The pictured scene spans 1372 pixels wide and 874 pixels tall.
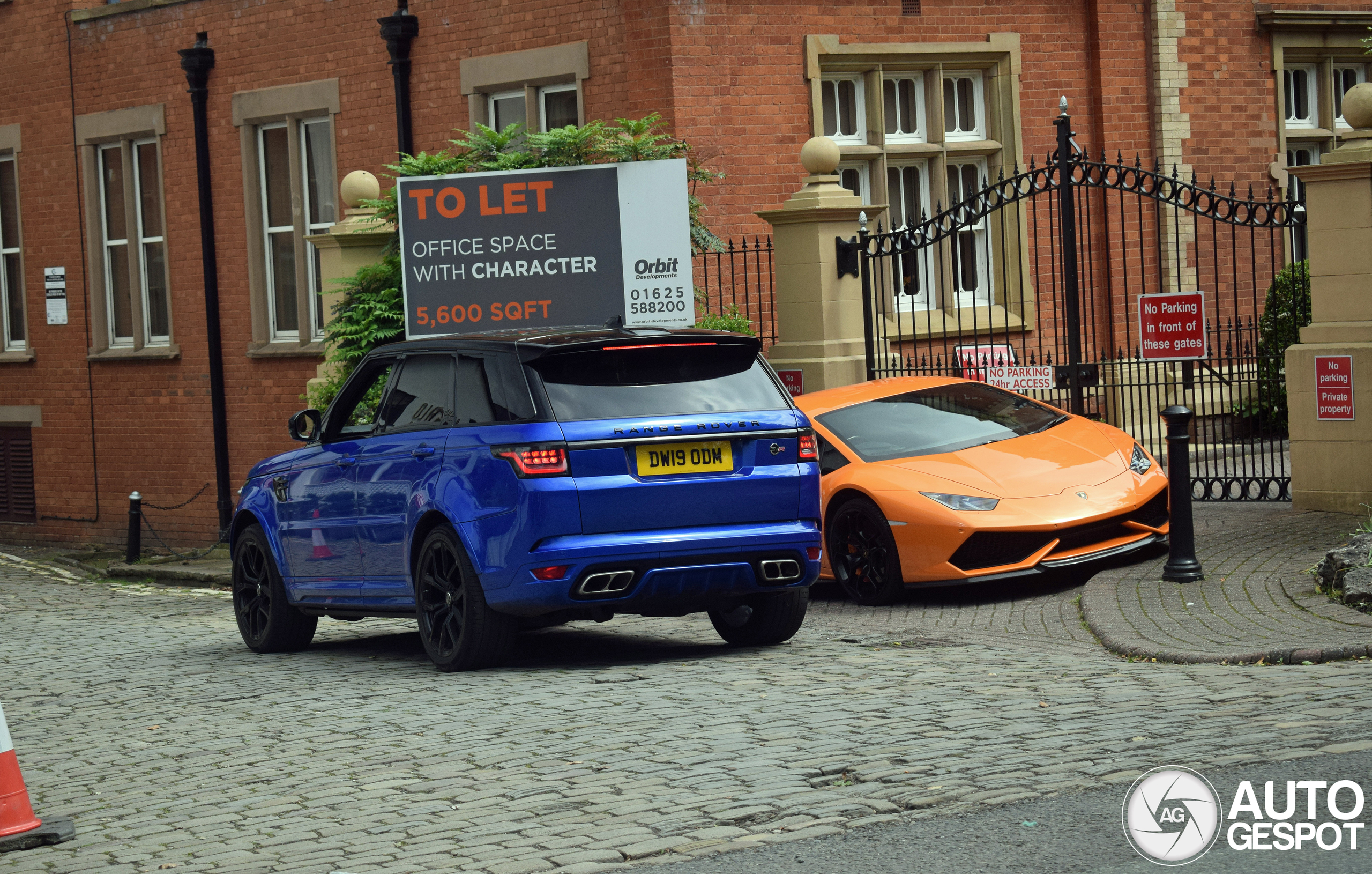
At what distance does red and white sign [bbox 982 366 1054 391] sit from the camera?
13.9 meters

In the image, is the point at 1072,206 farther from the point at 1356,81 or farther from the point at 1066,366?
the point at 1356,81

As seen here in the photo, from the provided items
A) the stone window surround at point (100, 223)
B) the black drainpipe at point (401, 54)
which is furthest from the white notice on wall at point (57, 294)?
the black drainpipe at point (401, 54)

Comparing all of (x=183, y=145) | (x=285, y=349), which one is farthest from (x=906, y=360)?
(x=183, y=145)

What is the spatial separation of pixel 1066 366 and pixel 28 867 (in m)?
9.87

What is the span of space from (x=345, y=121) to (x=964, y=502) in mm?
11266

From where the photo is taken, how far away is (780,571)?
8602mm

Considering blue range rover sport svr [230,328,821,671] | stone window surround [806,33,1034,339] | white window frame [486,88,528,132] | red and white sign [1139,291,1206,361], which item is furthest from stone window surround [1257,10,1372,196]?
blue range rover sport svr [230,328,821,671]

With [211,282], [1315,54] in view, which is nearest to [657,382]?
[211,282]

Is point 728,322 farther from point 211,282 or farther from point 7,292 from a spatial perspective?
point 7,292

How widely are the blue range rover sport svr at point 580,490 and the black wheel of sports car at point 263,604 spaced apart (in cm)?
102

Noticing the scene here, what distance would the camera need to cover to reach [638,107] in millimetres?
16797

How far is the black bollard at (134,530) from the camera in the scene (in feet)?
62.5

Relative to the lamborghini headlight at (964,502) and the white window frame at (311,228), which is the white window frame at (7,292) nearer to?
the white window frame at (311,228)

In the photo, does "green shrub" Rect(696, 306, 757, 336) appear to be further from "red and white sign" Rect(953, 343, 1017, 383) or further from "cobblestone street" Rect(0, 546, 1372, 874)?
"cobblestone street" Rect(0, 546, 1372, 874)
